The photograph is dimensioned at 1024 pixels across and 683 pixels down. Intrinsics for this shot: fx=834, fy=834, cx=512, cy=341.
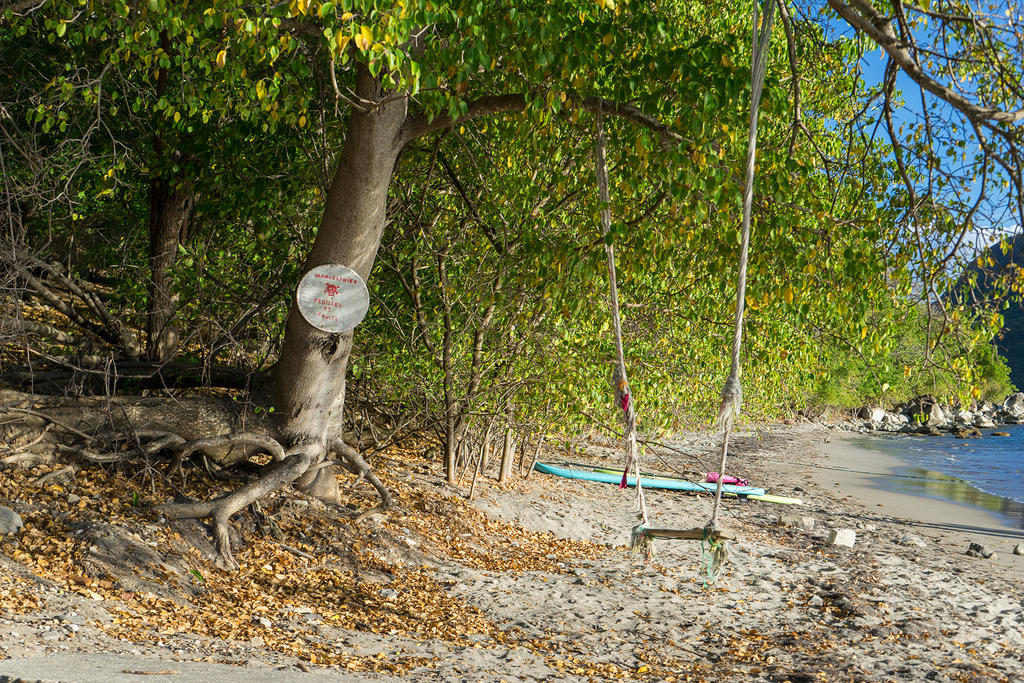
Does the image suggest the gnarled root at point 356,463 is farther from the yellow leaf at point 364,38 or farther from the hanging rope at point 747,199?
the yellow leaf at point 364,38

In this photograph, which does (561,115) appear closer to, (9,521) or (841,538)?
(9,521)

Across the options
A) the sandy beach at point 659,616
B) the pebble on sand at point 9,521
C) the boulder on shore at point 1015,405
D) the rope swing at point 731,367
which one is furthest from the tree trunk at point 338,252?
the boulder on shore at point 1015,405

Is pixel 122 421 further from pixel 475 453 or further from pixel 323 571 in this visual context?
pixel 475 453

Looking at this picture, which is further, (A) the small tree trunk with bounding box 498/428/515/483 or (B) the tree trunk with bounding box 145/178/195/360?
(A) the small tree trunk with bounding box 498/428/515/483

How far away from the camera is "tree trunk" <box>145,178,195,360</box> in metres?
10.0

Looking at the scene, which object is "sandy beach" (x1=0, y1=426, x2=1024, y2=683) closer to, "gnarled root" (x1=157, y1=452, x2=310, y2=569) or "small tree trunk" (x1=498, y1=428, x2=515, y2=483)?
"small tree trunk" (x1=498, y1=428, x2=515, y2=483)

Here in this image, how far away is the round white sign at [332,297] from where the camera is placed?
7.39 meters

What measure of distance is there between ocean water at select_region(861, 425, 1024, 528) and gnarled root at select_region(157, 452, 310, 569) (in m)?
15.5

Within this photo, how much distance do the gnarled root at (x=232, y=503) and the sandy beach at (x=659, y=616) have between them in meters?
1.01

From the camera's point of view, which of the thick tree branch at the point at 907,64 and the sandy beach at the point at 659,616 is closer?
the sandy beach at the point at 659,616

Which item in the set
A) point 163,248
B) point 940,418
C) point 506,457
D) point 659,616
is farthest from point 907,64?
point 940,418

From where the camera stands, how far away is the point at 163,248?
10.4 m

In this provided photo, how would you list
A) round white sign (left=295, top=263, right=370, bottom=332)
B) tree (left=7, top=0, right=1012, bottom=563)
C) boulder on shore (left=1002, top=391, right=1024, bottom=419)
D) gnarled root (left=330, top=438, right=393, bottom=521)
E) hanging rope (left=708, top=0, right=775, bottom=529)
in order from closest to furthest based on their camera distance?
hanging rope (left=708, top=0, right=775, bottom=529), tree (left=7, top=0, right=1012, bottom=563), round white sign (left=295, top=263, right=370, bottom=332), gnarled root (left=330, top=438, right=393, bottom=521), boulder on shore (left=1002, top=391, right=1024, bottom=419)

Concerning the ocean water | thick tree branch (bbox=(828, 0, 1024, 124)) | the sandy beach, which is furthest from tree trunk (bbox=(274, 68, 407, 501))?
the ocean water
